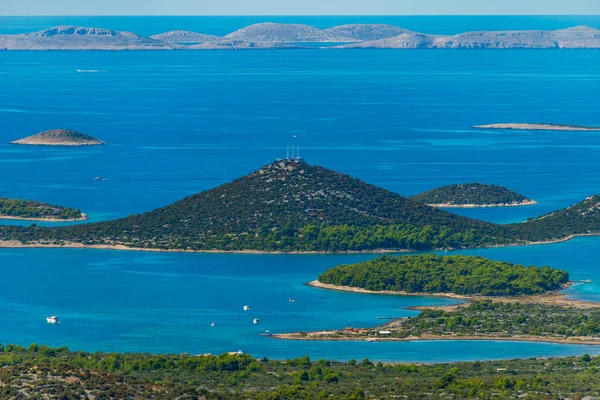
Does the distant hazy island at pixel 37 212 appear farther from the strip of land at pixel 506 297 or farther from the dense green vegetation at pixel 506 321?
the dense green vegetation at pixel 506 321

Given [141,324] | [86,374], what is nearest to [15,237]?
[141,324]

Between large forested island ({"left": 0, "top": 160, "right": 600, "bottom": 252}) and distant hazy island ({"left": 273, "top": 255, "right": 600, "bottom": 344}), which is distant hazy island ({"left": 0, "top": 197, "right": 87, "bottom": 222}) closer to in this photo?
large forested island ({"left": 0, "top": 160, "right": 600, "bottom": 252})

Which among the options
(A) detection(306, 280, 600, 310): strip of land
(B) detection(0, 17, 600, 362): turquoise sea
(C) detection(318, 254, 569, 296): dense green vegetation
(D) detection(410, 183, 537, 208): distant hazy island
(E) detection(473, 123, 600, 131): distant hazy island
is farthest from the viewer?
(E) detection(473, 123, 600, 131): distant hazy island

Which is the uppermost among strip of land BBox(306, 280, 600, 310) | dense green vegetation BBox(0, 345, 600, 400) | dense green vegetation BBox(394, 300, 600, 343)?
strip of land BBox(306, 280, 600, 310)

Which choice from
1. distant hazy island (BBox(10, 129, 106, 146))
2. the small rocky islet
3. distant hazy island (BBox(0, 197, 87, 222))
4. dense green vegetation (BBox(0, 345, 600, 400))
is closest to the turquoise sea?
distant hazy island (BBox(0, 197, 87, 222))

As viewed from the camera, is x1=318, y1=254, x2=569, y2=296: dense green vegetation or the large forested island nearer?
x1=318, y1=254, x2=569, y2=296: dense green vegetation

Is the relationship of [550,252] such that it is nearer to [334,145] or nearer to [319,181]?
[319,181]

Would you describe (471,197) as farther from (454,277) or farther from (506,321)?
(506,321)
